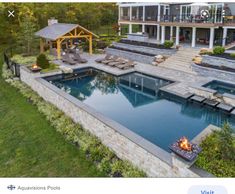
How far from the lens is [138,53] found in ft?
78.4

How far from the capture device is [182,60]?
830 inches

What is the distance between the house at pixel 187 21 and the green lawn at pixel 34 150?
18.1 meters

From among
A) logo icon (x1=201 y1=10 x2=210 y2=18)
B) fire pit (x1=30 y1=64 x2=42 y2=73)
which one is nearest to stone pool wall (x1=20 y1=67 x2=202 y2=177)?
fire pit (x1=30 y1=64 x2=42 y2=73)

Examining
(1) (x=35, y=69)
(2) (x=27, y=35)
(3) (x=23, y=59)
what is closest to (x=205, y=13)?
(1) (x=35, y=69)

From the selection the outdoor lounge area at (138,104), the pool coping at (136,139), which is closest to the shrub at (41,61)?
the outdoor lounge area at (138,104)

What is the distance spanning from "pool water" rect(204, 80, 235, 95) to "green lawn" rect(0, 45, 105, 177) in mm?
10513

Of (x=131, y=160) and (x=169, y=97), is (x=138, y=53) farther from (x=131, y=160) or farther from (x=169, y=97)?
(x=131, y=160)

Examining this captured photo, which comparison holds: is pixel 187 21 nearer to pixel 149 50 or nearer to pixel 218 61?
pixel 149 50

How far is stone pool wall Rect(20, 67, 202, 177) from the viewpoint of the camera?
769cm

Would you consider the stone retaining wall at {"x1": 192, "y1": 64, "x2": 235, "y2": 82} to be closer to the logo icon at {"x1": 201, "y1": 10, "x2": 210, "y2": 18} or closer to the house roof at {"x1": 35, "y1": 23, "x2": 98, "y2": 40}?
A: the logo icon at {"x1": 201, "y1": 10, "x2": 210, "y2": 18}

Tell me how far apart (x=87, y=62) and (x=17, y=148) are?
13.3 m

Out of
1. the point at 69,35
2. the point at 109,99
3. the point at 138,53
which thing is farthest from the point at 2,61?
the point at 109,99

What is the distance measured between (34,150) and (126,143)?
4169mm

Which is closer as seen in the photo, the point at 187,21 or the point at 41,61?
the point at 41,61
